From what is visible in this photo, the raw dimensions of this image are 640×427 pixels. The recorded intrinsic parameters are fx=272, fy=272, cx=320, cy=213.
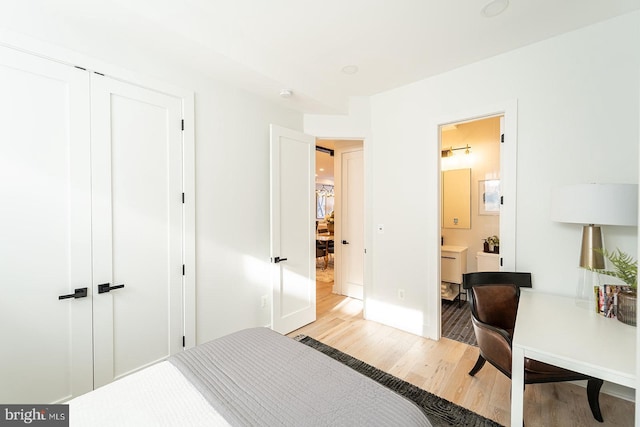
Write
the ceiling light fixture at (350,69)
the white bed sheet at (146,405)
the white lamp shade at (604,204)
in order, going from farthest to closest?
the ceiling light fixture at (350,69) < the white lamp shade at (604,204) < the white bed sheet at (146,405)

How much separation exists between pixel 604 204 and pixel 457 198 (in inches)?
102

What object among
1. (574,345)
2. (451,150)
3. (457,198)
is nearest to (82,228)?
(574,345)

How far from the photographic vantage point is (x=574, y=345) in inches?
53.4

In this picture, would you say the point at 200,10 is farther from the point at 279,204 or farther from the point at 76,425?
the point at 76,425

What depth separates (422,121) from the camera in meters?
2.93

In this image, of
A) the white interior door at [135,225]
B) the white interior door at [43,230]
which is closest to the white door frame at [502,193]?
the white interior door at [135,225]

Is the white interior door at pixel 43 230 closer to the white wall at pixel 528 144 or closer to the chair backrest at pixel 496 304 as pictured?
the white wall at pixel 528 144

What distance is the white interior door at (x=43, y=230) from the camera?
1.53 m

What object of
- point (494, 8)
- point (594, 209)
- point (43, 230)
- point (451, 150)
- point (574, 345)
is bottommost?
point (574, 345)

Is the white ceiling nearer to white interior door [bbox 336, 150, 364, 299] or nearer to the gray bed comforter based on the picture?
white interior door [bbox 336, 150, 364, 299]

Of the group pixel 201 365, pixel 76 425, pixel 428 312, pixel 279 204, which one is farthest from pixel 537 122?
pixel 76 425

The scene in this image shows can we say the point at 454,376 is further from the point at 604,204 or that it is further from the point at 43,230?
the point at 43,230

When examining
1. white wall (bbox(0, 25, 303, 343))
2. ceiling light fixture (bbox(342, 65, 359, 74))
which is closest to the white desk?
white wall (bbox(0, 25, 303, 343))

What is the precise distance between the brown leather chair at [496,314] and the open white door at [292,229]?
1.69m
